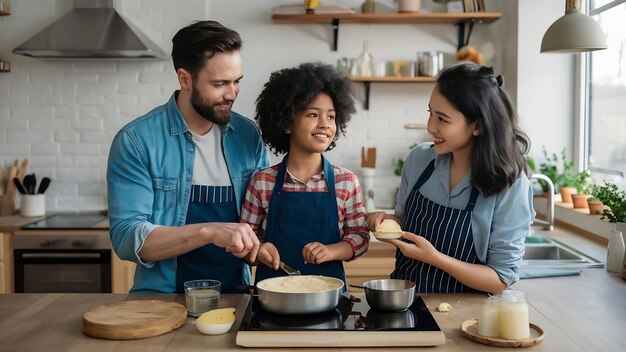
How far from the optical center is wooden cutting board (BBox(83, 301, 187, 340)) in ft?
6.25

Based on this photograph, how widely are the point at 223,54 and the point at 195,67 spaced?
0.36 ft

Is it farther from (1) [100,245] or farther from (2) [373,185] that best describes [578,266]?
(1) [100,245]

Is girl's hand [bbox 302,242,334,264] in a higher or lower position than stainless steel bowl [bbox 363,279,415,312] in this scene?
higher

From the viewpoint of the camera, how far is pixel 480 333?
1.92 metres

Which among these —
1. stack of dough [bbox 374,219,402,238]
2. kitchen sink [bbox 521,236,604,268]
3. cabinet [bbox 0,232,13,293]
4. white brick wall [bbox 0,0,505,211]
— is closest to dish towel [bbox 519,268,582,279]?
kitchen sink [bbox 521,236,604,268]

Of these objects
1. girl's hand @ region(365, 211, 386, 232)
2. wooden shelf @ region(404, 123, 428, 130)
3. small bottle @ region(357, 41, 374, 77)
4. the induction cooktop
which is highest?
small bottle @ region(357, 41, 374, 77)

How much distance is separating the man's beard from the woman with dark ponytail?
0.63m

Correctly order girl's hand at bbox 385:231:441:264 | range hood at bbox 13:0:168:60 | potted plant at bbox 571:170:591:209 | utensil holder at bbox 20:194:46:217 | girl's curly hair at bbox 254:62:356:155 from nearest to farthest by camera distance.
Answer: girl's hand at bbox 385:231:441:264 < girl's curly hair at bbox 254:62:356:155 < potted plant at bbox 571:170:591:209 < range hood at bbox 13:0:168:60 < utensil holder at bbox 20:194:46:217

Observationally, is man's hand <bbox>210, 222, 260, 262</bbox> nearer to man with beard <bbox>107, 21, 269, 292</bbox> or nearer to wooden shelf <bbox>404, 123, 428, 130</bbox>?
man with beard <bbox>107, 21, 269, 292</bbox>

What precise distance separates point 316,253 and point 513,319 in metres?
0.71

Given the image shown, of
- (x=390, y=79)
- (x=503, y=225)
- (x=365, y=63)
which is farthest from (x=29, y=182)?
(x=503, y=225)

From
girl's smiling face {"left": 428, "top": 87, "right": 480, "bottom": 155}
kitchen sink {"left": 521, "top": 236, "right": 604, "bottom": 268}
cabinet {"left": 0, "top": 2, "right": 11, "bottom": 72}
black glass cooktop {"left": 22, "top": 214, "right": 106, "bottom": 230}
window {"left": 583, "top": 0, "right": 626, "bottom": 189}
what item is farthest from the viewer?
cabinet {"left": 0, "top": 2, "right": 11, "bottom": 72}

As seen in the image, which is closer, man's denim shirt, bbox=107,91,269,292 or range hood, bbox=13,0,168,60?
man's denim shirt, bbox=107,91,269,292

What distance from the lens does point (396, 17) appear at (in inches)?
186
